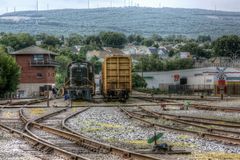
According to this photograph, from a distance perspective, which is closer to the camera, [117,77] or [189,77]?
[117,77]

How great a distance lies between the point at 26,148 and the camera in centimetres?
1553

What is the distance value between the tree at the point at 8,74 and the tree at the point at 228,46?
91.2m

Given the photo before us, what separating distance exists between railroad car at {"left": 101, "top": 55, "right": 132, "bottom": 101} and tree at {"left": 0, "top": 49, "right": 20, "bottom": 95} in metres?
29.3

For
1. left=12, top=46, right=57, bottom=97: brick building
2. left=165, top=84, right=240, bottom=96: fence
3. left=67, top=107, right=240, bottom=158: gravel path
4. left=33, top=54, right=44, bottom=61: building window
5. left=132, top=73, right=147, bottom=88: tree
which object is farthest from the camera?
left=33, top=54, right=44, bottom=61: building window

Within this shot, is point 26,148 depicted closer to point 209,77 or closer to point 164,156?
point 164,156

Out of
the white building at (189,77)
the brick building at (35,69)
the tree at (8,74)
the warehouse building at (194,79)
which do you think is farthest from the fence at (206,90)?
the brick building at (35,69)

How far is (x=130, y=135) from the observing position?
18844mm

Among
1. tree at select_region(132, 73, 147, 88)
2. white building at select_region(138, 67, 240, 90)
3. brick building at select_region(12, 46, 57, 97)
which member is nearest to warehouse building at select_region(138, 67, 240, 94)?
white building at select_region(138, 67, 240, 90)

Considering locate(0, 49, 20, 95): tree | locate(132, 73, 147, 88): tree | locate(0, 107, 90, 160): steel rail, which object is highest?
locate(0, 107, 90, 160): steel rail

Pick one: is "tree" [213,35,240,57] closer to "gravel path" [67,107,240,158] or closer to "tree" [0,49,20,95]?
"tree" [0,49,20,95]

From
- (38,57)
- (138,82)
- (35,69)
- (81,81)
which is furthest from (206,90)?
(38,57)

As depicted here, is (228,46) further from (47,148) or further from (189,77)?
(47,148)

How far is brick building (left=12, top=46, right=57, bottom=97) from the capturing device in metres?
94.8

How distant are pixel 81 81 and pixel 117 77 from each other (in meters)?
3.51
